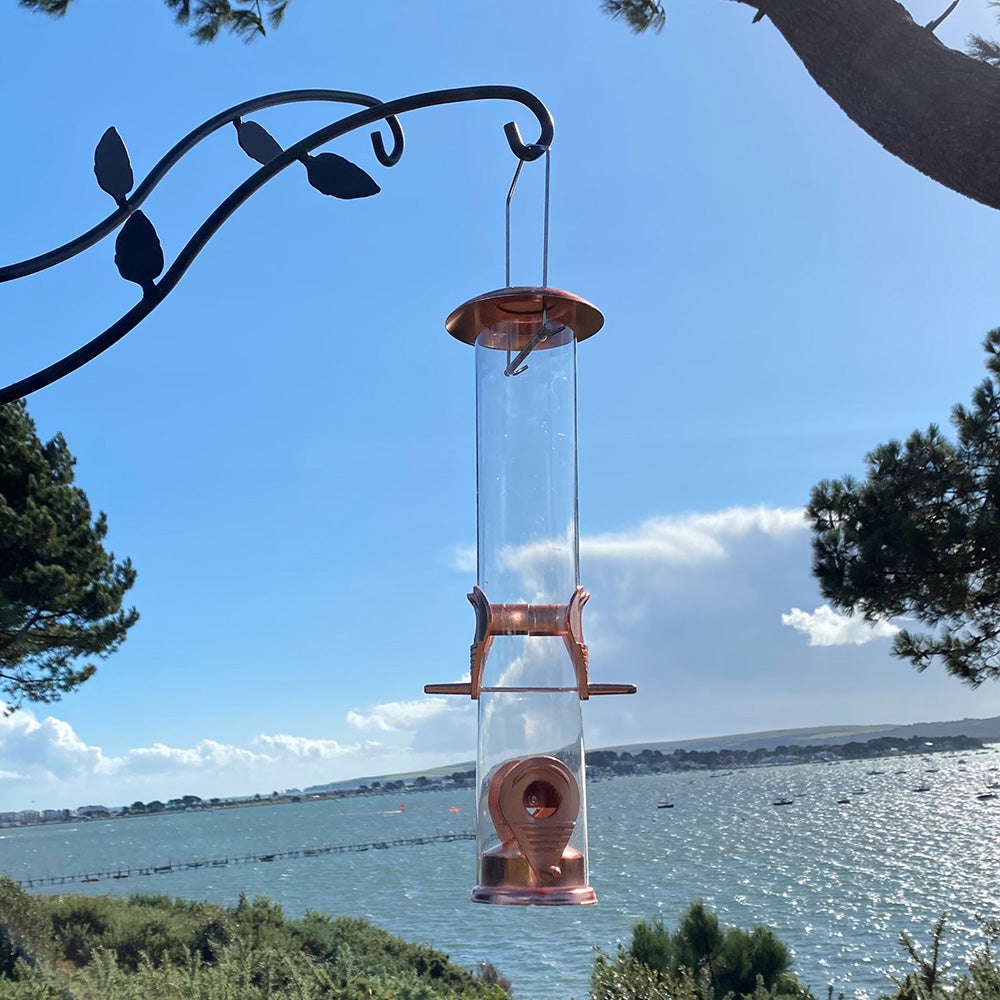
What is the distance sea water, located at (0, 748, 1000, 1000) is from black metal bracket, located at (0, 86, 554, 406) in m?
3.95

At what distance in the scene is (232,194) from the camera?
1946 millimetres

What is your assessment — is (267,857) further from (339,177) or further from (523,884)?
(339,177)

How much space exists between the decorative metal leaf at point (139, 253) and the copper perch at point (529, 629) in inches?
35.4

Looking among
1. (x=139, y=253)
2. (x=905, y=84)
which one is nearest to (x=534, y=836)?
(x=139, y=253)

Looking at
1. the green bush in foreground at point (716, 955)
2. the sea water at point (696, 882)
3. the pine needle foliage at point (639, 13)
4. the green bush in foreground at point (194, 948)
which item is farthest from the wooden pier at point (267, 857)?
the pine needle foliage at point (639, 13)

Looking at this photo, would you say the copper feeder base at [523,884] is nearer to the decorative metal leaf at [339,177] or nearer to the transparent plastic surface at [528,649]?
the transparent plastic surface at [528,649]

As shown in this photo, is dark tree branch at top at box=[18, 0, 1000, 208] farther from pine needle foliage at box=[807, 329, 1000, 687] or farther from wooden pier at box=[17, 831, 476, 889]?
wooden pier at box=[17, 831, 476, 889]

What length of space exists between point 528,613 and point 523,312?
2.12 feet

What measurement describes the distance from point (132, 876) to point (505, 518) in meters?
52.7

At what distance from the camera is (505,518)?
231 cm

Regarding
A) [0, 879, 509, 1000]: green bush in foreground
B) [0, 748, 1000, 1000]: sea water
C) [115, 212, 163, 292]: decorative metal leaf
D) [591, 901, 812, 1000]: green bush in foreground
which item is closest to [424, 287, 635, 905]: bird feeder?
[115, 212, 163, 292]: decorative metal leaf

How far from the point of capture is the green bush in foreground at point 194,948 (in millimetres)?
7945

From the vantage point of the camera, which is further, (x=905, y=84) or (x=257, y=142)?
(x=905, y=84)

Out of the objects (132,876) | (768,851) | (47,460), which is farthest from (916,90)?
(132,876)
